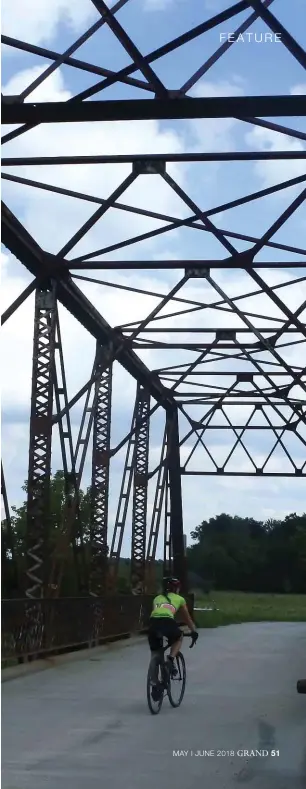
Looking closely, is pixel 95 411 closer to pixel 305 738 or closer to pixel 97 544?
pixel 97 544

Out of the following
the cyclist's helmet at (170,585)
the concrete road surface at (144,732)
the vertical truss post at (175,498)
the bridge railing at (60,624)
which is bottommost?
the concrete road surface at (144,732)

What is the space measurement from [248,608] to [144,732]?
48.3 meters

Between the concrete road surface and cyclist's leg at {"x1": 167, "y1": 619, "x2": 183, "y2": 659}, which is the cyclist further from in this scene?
the concrete road surface

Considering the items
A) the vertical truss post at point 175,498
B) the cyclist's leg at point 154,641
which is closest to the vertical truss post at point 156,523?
the vertical truss post at point 175,498

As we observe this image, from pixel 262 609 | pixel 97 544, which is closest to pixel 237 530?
pixel 262 609

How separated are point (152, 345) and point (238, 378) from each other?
6071 millimetres

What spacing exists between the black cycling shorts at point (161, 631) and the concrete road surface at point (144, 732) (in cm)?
66

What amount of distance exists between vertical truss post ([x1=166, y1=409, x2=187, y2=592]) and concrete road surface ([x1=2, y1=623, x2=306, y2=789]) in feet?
58.3

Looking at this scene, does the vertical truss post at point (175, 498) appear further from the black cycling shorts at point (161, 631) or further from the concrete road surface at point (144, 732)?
the black cycling shorts at point (161, 631)

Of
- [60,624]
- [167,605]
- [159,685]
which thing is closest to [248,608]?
[60,624]

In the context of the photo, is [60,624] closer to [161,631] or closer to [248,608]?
[161,631]

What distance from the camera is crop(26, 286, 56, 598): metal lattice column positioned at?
18047 millimetres

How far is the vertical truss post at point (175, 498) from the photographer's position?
34.5 metres

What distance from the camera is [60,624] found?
18.4 metres
